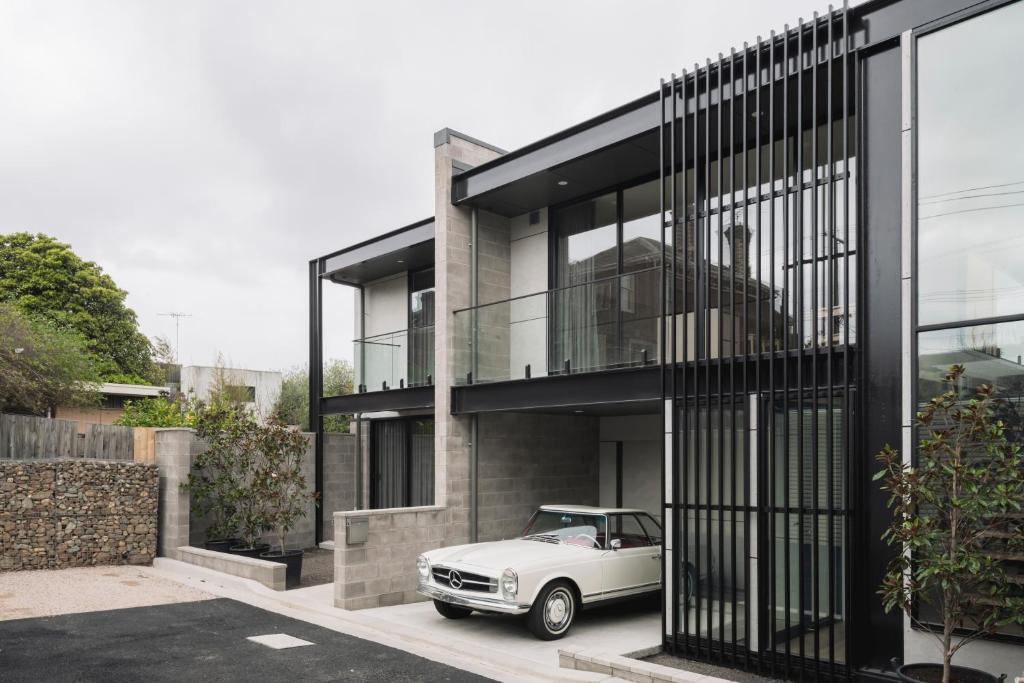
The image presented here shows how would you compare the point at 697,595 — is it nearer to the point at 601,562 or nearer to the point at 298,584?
the point at 601,562

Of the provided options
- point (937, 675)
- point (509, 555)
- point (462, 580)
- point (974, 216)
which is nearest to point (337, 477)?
point (462, 580)

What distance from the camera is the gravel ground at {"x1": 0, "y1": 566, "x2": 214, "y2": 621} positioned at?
10164 millimetres

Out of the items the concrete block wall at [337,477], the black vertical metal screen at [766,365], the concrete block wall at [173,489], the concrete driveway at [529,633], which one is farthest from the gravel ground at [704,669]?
the concrete block wall at [337,477]

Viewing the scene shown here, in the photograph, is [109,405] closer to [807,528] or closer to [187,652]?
[187,652]

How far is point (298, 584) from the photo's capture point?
38.9 feet

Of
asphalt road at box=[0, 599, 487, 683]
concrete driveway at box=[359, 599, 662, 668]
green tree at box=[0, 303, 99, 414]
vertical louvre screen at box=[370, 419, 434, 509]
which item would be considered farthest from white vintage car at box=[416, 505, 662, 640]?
green tree at box=[0, 303, 99, 414]

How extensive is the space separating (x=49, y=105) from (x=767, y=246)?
559 inches

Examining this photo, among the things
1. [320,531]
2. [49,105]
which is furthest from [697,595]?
[49,105]

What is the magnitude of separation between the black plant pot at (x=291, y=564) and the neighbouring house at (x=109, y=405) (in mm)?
15173

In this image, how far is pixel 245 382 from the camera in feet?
133

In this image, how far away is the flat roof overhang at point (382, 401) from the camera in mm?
13102

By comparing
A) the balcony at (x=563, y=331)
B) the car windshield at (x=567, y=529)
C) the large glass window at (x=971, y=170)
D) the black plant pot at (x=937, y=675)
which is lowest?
the black plant pot at (x=937, y=675)

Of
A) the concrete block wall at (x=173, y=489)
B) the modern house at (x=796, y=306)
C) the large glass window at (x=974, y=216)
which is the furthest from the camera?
the concrete block wall at (x=173, y=489)

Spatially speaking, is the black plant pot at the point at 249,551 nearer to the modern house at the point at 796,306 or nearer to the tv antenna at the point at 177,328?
the modern house at the point at 796,306
